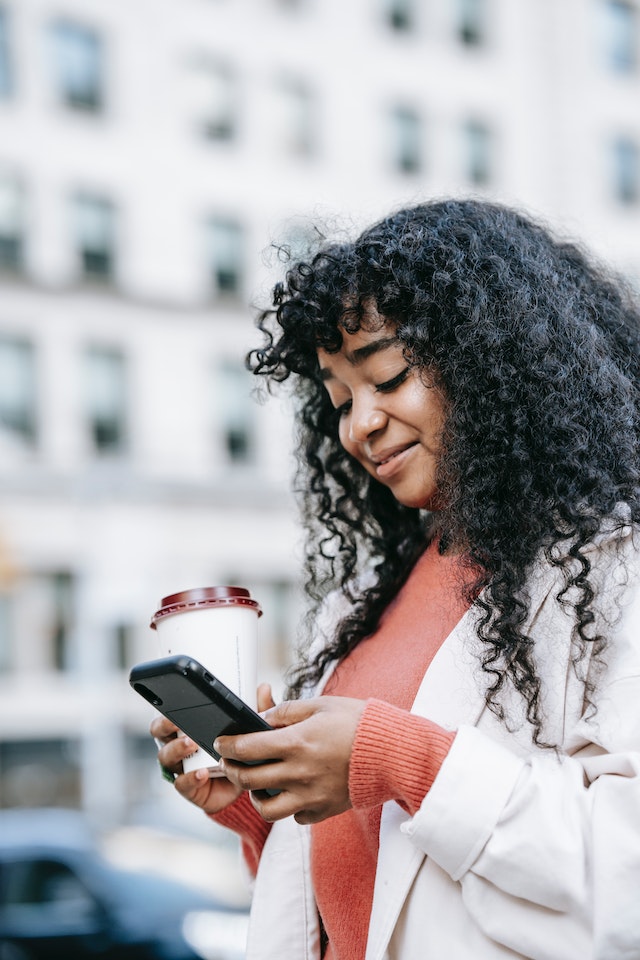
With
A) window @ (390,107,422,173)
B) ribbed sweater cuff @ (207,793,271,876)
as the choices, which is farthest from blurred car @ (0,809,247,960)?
window @ (390,107,422,173)

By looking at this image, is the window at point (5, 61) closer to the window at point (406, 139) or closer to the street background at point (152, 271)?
the street background at point (152, 271)

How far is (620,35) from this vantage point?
23.9m

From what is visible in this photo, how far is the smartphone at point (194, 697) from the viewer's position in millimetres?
1531

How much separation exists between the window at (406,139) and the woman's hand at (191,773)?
847 inches

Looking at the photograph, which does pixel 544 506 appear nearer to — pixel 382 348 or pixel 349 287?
pixel 382 348

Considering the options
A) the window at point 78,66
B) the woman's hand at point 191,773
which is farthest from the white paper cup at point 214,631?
the window at point 78,66

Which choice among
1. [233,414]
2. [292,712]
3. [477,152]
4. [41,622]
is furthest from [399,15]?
[292,712]

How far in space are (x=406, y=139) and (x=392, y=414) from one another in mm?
21622

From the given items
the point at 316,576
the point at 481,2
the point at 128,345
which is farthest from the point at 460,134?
the point at 316,576

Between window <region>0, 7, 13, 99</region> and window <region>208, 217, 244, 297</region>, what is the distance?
13.6ft

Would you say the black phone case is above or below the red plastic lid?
below

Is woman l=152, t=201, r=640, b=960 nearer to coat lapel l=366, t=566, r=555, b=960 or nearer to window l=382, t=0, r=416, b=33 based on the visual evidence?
coat lapel l=366, t=566, r=555, b=960

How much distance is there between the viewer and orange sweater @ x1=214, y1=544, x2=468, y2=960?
1522mm

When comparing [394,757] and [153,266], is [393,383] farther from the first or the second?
[153,266]
